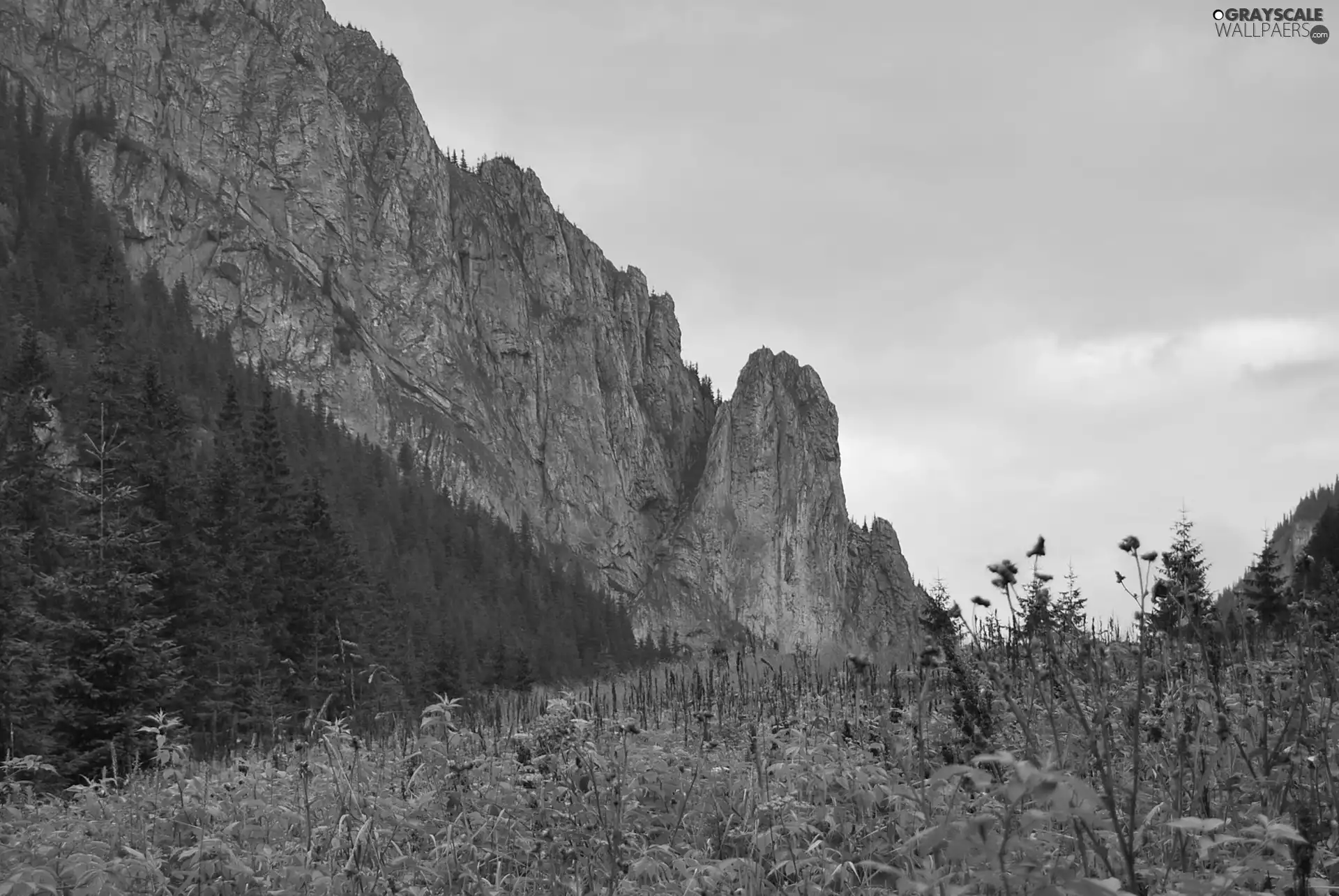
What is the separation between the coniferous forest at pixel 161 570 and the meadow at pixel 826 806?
0.85 metres

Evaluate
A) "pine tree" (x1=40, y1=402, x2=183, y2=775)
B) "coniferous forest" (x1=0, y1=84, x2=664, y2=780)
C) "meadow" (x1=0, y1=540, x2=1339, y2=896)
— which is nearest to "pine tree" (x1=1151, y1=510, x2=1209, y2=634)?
"meadow" (x1=0, y1=540, x2=1339, y2=896)

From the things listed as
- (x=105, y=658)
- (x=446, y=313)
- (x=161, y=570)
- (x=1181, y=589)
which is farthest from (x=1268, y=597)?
(x=446, y=313)

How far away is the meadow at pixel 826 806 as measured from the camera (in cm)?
256

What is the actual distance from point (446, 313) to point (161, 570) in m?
121

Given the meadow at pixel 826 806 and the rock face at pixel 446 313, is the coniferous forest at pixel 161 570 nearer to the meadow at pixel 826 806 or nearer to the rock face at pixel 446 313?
the meadow at pixel 826 806

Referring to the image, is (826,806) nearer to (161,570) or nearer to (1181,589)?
(1181,589)

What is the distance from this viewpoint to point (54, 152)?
3784 inches

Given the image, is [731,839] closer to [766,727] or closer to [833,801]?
[833,801]

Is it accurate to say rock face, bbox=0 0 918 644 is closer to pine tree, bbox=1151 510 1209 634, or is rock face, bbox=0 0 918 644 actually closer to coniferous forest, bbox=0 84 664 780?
coniferous forest, bbox=0 84 664 780

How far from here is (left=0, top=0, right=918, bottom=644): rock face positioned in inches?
4493

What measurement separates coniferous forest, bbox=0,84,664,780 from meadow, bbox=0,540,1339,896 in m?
0.85

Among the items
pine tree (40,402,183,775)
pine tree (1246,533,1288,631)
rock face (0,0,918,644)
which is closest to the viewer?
pine tree (1246,533,1288,631)

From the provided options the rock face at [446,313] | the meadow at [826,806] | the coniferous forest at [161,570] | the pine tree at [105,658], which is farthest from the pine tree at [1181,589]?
the rock face at [446,313]

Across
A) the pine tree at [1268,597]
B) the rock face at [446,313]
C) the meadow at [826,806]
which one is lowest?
the meadow at [826,806]
